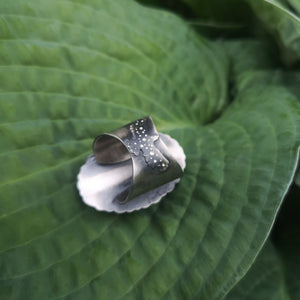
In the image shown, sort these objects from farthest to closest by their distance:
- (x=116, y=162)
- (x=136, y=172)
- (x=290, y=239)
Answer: (x=290, y=239) → (x=116, y=162) → (x=136, y=172)

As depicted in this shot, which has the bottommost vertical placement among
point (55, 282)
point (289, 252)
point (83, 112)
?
point (289, 252)

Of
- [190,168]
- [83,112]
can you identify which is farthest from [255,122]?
[83,112]

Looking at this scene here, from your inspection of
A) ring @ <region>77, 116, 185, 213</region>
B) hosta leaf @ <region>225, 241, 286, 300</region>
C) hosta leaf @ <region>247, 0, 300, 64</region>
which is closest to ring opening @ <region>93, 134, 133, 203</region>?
ring @ <region>77, 116, 185, 213</region>

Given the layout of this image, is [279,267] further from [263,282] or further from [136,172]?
[136,172]

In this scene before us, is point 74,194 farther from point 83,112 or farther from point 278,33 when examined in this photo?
point 278,33

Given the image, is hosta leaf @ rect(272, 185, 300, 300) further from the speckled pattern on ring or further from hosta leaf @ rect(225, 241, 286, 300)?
the speckled pattern on ring

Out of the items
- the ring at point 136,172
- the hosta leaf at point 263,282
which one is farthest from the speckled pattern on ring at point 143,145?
the hosta leaf at point 263,282

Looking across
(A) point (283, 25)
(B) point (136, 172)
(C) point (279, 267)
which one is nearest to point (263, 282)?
(C) point (279, 267)
